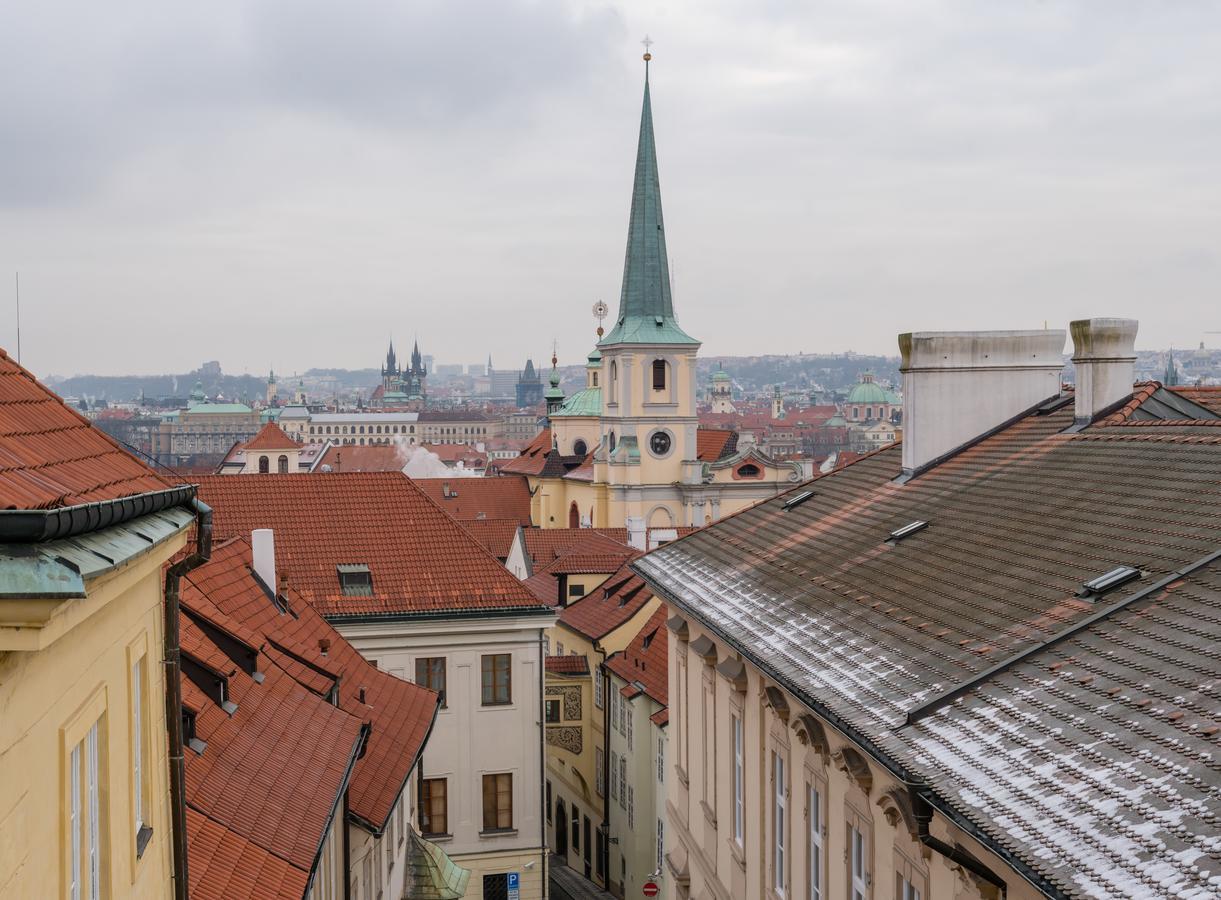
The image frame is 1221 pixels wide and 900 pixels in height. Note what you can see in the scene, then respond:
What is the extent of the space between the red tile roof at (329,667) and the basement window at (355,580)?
4.65 meters

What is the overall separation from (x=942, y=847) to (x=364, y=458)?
138148 millimetres

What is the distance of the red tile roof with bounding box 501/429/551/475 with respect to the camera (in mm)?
106812

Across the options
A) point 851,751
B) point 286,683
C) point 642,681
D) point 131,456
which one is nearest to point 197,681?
point 286,683

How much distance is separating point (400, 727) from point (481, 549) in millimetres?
9360

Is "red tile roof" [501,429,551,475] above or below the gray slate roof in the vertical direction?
below

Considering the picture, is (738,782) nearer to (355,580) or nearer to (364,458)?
(355,580)

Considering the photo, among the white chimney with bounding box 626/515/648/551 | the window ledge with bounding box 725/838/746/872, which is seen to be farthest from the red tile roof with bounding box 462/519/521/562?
the window ledge with bounding box 725/838/746/872

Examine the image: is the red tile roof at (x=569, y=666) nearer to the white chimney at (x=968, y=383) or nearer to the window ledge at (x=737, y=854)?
the window ledge at (x=737, y=854)

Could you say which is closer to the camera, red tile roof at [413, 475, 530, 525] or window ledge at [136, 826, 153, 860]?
window ledge at [136, 826, 153, 860]

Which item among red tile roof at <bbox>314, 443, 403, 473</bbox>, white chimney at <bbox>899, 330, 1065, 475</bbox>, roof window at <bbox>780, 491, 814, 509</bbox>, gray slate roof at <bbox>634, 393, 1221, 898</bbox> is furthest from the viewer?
red tile roof at <bbox>314, 443, 403, 473</bbox>

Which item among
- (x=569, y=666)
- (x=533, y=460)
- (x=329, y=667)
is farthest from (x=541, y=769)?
(x=533, y=460)

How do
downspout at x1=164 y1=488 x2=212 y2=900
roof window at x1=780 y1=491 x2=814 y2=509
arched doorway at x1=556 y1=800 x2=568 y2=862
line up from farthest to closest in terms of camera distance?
arched doorway at x1=556 y1=800 x2=568 y2=862, roof window at x1=780 y1=491 x2=814 y2=509, downspout at x1=164 y1=488 x2=212 y2=900

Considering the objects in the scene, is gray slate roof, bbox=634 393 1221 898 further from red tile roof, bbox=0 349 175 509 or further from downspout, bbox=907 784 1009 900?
red tile roof, bbox=0 349 175 509

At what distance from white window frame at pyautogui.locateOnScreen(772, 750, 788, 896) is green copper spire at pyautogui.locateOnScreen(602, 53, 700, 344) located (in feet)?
258
